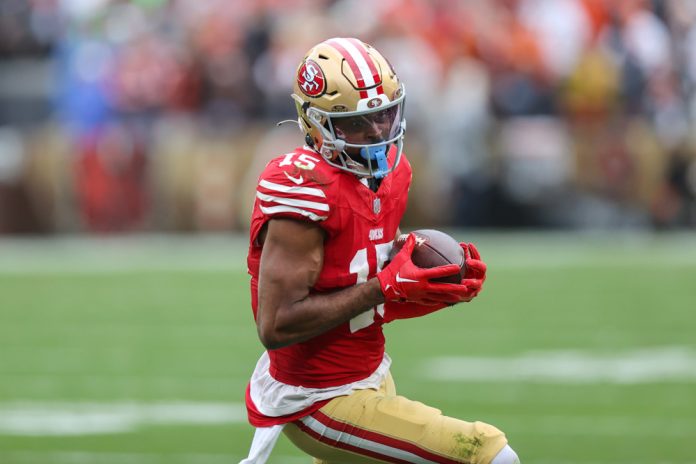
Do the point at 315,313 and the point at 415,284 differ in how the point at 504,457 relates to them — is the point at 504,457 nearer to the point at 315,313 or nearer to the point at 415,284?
the point at 415,284

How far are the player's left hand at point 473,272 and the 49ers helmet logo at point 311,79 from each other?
59cm

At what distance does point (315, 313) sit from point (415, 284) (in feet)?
0.94

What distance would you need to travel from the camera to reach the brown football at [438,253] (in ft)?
12.2

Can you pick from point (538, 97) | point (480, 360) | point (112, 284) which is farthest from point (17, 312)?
point (538, 97)

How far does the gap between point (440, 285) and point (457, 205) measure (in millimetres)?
9271

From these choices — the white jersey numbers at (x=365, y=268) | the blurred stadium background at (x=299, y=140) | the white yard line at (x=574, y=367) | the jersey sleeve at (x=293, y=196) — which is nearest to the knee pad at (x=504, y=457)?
the white jersey numbers at (x=365, y=268)

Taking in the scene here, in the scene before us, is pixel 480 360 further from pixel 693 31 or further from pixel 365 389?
pixel 693 31

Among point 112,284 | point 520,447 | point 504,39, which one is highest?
point 504,39

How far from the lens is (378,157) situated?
3.78 meters

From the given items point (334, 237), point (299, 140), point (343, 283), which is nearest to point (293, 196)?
point (334, 237)

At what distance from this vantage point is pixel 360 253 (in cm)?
382

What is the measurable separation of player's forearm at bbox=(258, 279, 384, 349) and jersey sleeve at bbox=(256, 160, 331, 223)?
0.22 meters

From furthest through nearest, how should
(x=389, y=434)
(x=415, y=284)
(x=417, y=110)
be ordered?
1. (x=417, y=110)
2. (x=389, y=434)
3. (x=415, y=284)

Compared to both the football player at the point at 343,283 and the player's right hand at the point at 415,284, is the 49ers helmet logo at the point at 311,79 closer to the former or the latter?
the football player at the point at 343,283
